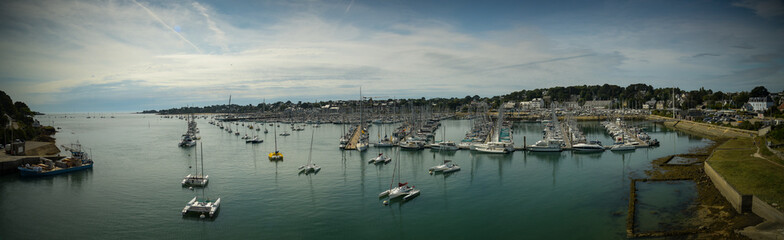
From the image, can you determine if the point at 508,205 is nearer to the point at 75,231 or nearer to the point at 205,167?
the point at 75,231

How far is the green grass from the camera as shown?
17.7 m

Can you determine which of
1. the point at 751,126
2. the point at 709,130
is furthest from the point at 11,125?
the point at 709,130

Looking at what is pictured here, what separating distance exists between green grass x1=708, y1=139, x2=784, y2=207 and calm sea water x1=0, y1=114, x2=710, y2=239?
506 cm

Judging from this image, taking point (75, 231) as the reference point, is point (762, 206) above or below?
above

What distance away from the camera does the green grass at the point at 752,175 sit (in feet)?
58.1

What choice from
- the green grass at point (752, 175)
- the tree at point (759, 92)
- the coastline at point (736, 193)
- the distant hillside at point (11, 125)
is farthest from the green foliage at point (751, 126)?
the distant hillside at point (11, 125)

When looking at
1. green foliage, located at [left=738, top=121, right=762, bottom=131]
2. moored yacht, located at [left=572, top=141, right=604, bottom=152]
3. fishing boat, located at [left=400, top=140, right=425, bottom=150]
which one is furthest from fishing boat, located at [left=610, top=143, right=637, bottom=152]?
green foliage, located at [left=738, top=121, right=762, bottom=131]

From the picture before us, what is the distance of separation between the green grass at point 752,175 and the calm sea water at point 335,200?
5.06 meters

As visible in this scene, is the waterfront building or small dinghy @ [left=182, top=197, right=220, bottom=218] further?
the waterfront building

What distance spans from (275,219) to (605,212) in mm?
17087

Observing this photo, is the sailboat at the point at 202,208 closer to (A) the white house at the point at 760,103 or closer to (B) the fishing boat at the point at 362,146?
(B) the fishing boat at the point at 362,146

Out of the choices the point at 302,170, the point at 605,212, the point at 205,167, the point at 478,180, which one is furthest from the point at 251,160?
the point at 605,212

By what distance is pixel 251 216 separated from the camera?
66.7 ft

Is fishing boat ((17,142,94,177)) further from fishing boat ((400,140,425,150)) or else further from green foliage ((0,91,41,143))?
fishing boat ((400,140,425,150))
